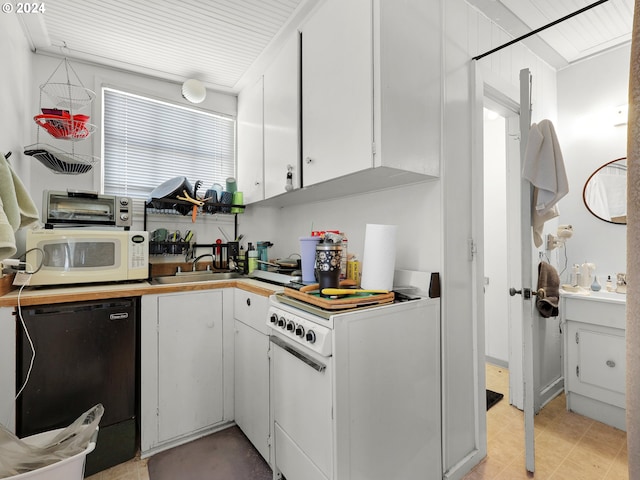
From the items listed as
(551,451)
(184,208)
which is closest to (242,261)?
(184,208)

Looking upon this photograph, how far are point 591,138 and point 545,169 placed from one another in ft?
4.61

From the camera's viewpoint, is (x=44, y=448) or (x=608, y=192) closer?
(x=44, y=448)

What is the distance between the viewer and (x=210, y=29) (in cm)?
196

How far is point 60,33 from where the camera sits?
1.95m

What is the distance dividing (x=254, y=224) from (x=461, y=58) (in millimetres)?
2010

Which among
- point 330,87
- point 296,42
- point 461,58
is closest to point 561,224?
point 461,58

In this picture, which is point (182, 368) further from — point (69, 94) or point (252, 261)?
point (69, 94)

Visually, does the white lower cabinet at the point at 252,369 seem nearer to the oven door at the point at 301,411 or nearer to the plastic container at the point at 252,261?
the oven door at the point at 301,411

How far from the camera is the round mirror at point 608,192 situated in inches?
89.0

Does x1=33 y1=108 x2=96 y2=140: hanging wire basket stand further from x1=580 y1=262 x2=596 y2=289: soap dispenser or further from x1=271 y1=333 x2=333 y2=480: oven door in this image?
x1=580 y1=262 x2=596 y2=289: soap dispenser

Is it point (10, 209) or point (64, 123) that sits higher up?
point (64, 123)

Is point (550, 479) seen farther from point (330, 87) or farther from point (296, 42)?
point (296, 42)

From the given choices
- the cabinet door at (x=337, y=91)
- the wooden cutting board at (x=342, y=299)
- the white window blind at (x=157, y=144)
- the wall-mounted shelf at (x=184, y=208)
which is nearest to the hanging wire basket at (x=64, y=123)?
the white window blind at (x=157, y=144)

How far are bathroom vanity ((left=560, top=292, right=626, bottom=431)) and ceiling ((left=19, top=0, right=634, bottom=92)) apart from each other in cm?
181
